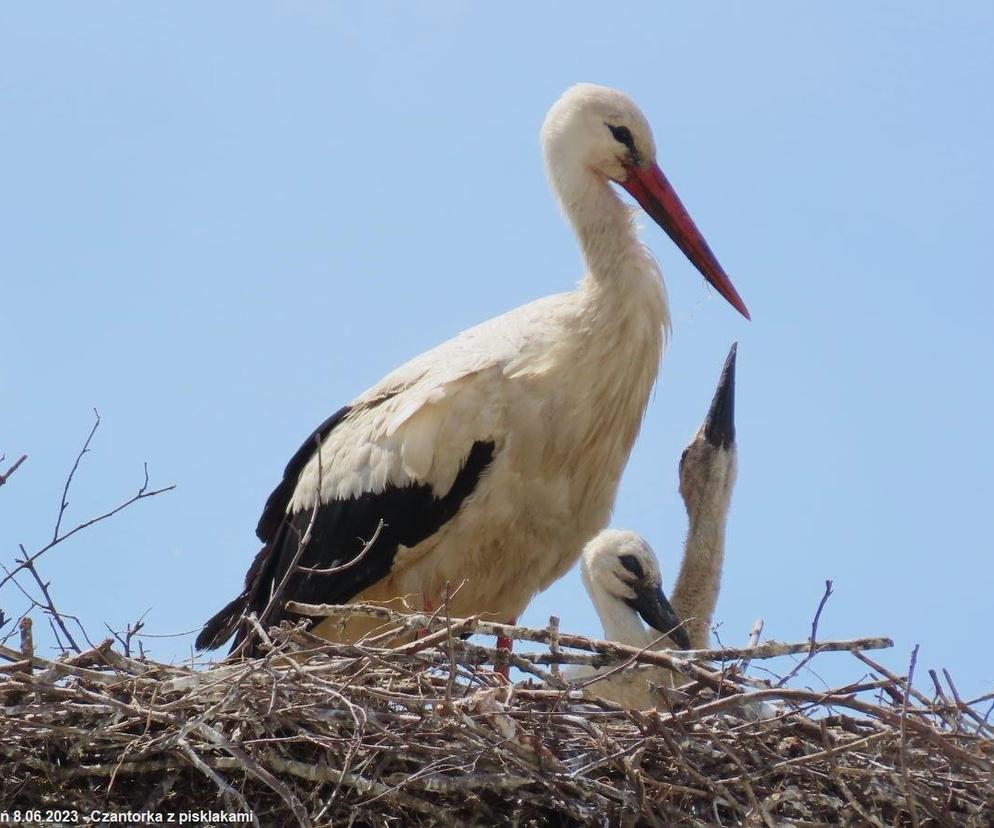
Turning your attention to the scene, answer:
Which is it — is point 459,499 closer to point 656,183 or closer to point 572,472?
point 572,472

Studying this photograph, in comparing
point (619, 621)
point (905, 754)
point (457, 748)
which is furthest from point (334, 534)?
point (905, 754)

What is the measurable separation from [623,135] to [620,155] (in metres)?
0.06

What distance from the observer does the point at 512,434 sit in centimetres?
578

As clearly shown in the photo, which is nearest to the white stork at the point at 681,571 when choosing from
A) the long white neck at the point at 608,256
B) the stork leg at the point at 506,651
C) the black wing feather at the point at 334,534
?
the stork leg at the point at 506,651

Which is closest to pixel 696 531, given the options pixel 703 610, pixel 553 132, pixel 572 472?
pixel 703 610

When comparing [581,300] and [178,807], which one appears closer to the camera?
[178,807]

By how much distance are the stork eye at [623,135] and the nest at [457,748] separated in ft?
6.96

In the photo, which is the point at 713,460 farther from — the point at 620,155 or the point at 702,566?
the point at 620,155

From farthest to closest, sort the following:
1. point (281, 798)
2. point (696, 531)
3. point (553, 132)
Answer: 1. point (696, 531)
2. point (553, 132)
3. point (281, 798)

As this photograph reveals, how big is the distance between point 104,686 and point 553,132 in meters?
2.49

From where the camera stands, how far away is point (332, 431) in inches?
248

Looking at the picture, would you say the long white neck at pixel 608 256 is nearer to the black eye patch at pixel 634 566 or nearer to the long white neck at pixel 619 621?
the black eye patch at pixel 634 566

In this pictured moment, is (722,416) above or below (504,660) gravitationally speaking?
above

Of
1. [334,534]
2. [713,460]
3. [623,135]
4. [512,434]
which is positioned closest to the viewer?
[512,434]
